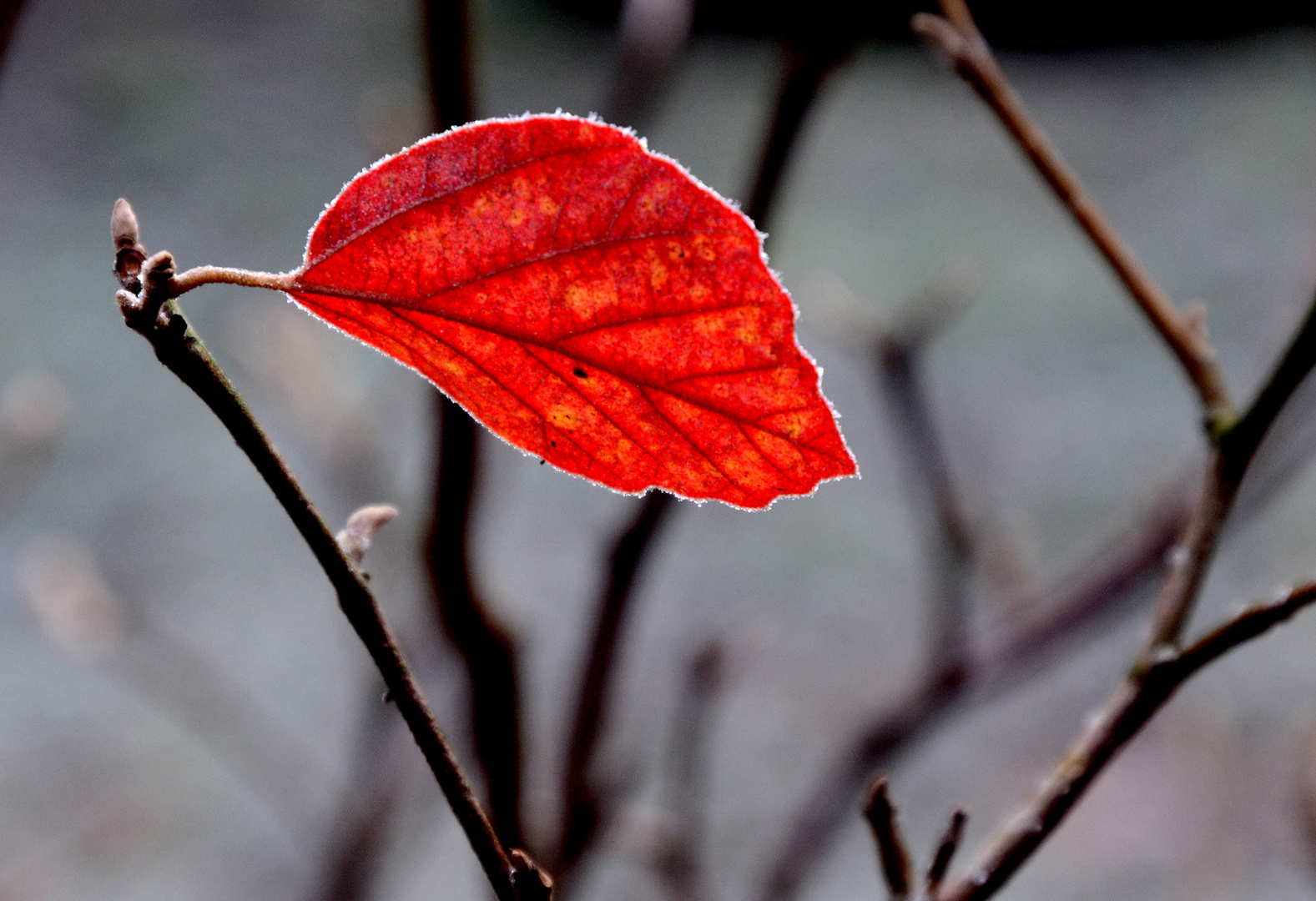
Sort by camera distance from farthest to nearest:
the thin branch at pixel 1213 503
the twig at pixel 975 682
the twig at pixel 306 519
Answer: the twig at pixel 975 682 → the thin branch at pixel 1213 503 → the twig at pixel 306 519

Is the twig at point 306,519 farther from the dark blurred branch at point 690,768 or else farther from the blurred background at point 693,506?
the dark blurred branch at point 690,768

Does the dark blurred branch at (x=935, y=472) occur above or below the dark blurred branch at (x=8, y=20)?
below

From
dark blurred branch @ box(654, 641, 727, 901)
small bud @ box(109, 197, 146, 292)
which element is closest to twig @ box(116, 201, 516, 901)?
small bud @ box(109, 197, 146, 292)

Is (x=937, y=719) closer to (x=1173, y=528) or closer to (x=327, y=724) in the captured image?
A: (x=1173, y=528)

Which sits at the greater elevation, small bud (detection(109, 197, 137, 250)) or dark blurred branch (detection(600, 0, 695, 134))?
small bud (detection(109, 197, 137, 250))

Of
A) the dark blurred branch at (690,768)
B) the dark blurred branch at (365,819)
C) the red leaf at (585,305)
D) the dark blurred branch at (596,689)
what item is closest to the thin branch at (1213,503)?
the red leaf at (585,305)

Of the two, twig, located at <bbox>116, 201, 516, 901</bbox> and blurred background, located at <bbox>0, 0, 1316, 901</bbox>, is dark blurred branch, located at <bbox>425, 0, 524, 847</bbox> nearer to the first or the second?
blurred background, located at <bbox>0, 0, 1316, 901</bbox>

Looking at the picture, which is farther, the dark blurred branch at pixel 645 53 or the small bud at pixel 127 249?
the dark blurred branch at pixel 645 53
